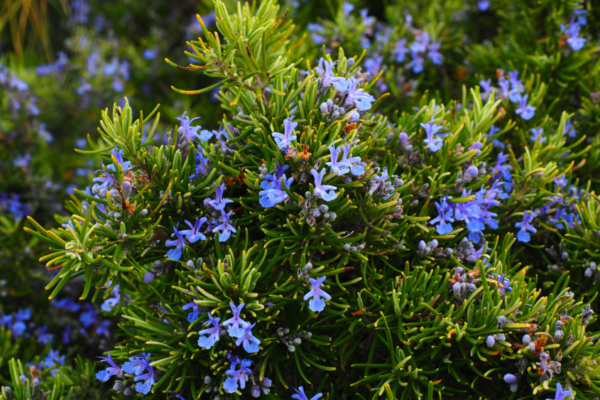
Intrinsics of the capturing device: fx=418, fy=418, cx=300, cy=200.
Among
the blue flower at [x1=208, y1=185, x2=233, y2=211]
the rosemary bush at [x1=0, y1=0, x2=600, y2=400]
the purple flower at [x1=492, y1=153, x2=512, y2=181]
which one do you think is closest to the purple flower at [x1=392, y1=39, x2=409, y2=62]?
the rosemary bush at [x1=0, y1=0, x2=600, y2=400]

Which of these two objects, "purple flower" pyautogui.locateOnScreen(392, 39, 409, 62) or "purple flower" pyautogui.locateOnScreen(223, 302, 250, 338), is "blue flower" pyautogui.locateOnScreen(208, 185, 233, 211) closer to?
"purple flower" pyautogui.locateOnScreen(223, 302, 250, 338)

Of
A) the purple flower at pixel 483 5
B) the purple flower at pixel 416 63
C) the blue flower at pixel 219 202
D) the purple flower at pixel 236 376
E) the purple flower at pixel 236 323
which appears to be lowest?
the purple flower at pixel 236 376

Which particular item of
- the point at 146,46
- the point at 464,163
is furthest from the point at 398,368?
the point at 146,46

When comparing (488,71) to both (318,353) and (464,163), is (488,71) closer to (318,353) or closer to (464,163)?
(464,163)

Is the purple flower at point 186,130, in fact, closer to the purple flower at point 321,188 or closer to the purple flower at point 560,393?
the purple flower at point 321,188


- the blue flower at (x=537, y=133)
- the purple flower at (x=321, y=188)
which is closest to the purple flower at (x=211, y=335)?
the purple flower at (x=321, y=188)

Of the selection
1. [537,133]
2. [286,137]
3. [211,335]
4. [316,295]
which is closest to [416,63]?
[537,133]
